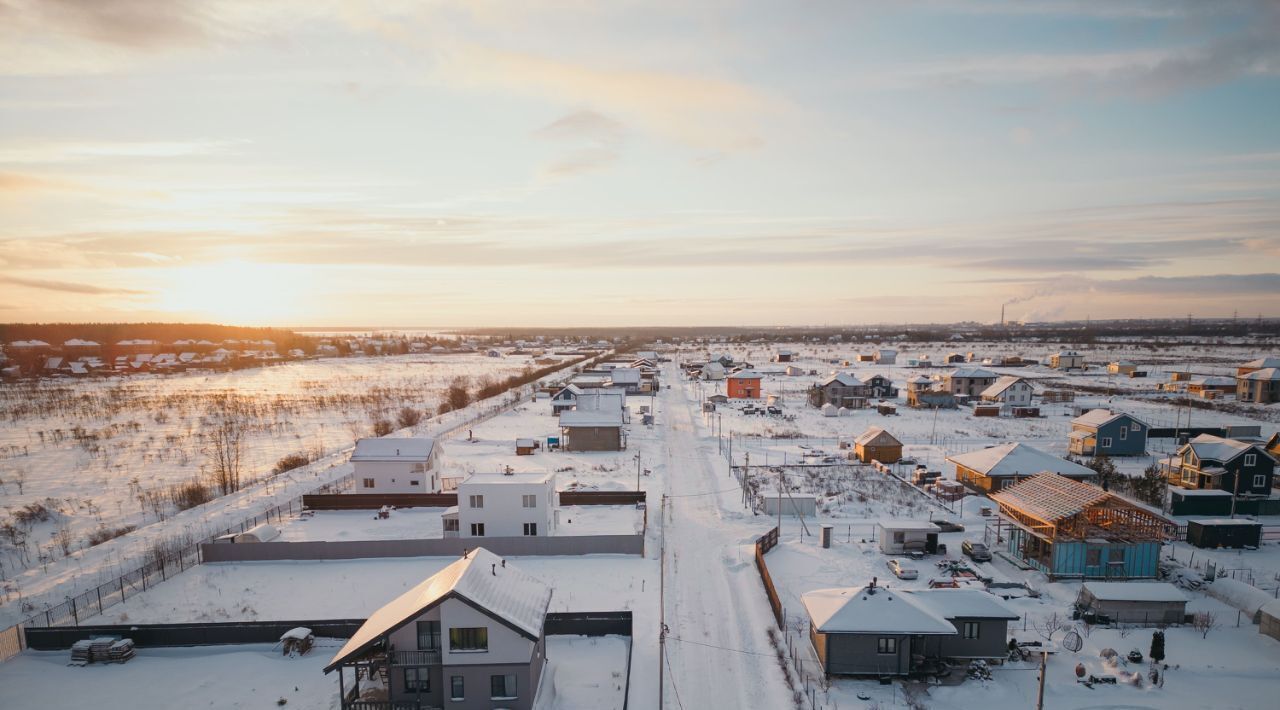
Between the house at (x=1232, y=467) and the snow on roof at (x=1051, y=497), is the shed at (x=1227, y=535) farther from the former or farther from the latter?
the snow on roof at (x=1051, y=497)

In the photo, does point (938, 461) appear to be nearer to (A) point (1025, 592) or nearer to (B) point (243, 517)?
(A) point (1025, 592)

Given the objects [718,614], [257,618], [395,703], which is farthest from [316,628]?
[718,614]

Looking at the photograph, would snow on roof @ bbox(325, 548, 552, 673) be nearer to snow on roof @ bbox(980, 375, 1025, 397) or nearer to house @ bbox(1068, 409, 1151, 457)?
house @ bbox(1068, 409, 1151, 457)

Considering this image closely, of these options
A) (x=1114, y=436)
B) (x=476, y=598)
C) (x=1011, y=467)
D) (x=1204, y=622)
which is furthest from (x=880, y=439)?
(x=476, y=598)

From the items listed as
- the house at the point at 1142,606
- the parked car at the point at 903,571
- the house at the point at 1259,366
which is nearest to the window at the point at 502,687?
the parked car at the point at 903,571

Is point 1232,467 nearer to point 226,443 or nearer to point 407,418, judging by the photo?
point 407,418

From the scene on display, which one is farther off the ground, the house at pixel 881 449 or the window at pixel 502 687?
the house at pixel 881 449

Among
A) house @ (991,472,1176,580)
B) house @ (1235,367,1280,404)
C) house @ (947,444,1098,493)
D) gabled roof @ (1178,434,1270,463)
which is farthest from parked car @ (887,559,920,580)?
house @ (1235,367,1280,404)
